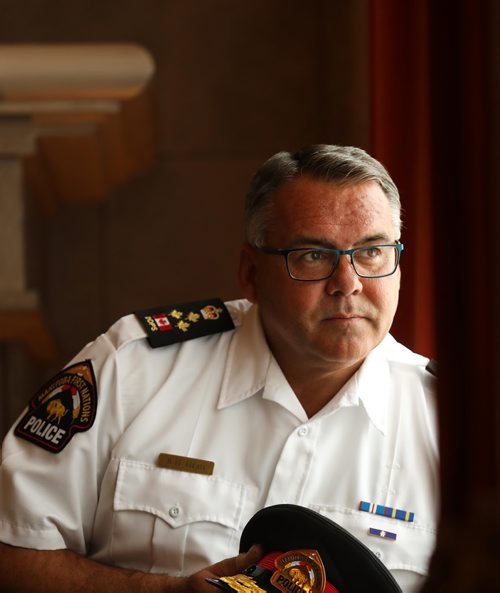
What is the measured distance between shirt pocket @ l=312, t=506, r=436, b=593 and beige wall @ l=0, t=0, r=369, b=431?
215 cm

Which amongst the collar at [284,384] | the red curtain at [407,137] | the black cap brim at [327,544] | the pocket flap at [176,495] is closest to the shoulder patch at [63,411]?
the pocket flap at [176,495]

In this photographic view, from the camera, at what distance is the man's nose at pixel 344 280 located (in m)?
1.66

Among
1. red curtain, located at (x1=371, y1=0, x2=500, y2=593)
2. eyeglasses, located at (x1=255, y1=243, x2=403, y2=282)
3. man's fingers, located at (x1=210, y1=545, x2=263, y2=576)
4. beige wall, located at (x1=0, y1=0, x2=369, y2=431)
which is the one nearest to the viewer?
red curtain, located at (x1=371, y1=0, x2=500, y2=593)

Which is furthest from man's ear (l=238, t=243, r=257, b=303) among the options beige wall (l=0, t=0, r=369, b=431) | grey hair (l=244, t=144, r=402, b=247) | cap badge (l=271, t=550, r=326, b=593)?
beige wall (l=0, t=0, r=369, b=431)

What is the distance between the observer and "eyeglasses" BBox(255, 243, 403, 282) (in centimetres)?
169

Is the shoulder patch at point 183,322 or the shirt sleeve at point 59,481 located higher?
the shoulder patch at point 183,322

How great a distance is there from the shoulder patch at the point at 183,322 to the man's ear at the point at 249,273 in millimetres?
87

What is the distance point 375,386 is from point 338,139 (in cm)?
209

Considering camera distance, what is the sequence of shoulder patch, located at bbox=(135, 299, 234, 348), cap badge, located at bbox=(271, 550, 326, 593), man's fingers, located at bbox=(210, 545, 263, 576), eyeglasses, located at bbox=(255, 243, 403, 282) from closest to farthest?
cap badge, located at bbox=(271, 550, 326, 593), man's fingers, located at bbox=(210, 545, 263, 576), eyeglasses, located at bbox=(255, 243, 403, 282), shoulder patch, located at bbox=(135, 299, 234, 348)

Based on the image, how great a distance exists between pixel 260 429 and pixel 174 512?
224 mm

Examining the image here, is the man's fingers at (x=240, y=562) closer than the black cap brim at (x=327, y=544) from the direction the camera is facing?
No

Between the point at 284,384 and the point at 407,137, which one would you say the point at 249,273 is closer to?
the point at 284,384

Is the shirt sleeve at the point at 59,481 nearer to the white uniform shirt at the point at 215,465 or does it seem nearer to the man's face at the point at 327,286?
the white uniform shirt at the point at 215,465

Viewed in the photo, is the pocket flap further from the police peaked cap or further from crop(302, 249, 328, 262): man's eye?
crop(302, 249, 328, 262): man's eye
